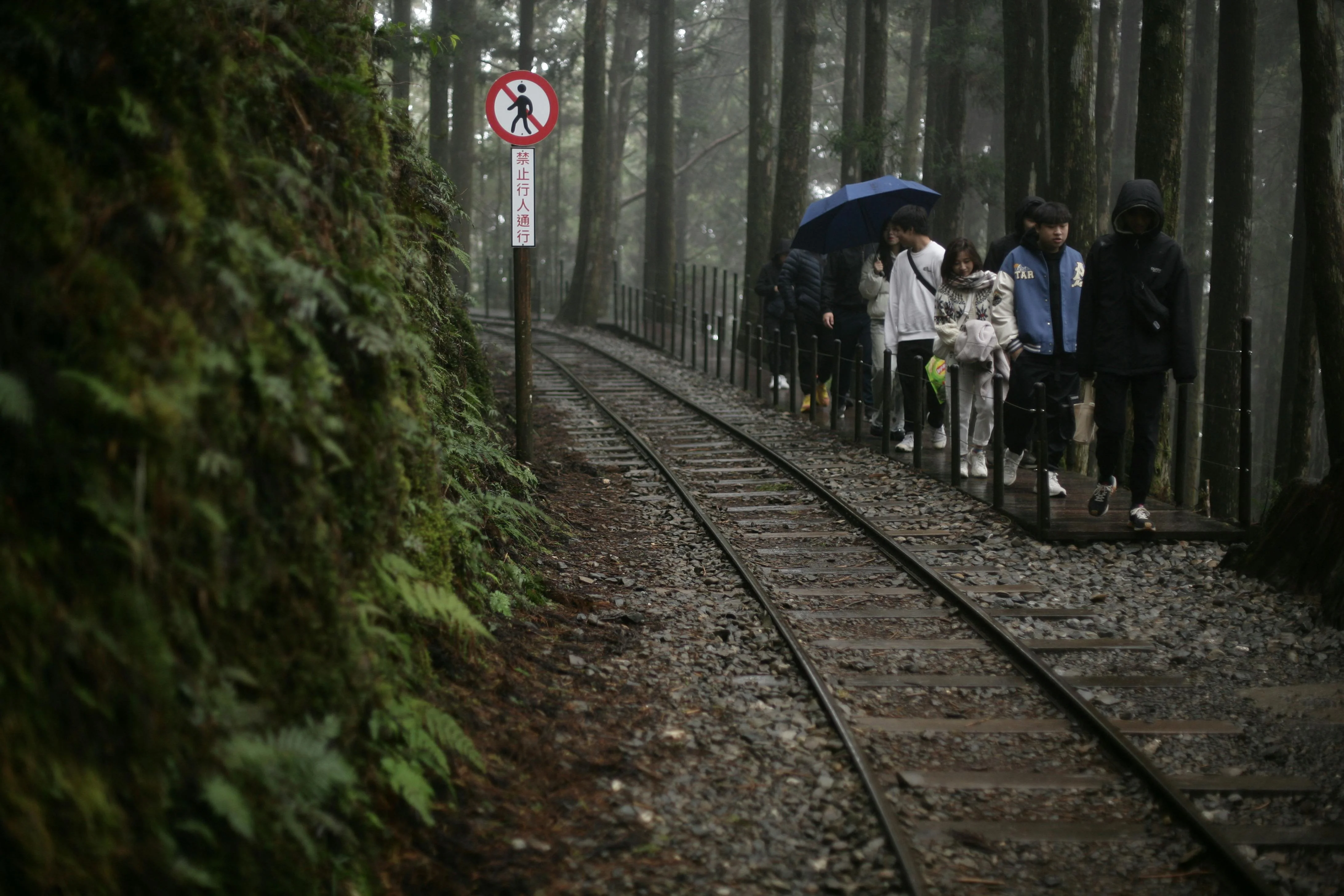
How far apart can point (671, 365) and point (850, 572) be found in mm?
12390

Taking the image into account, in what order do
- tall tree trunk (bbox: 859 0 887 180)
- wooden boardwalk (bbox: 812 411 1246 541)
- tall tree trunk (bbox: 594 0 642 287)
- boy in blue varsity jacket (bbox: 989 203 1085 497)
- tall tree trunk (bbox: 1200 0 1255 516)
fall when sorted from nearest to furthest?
wooden boardwalk (bbox: 812 411 1246 541), boy in blue varsity jacket (bbox: 989 203 1085 497), tall tree trunk (bbox: 1200 0 1255 516), tall tree trunk (bbox: 859 0 887 180), tall tree trunk (bbox: 594 0 642 287)

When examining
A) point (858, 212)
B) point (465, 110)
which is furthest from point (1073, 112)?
point (465, 110)

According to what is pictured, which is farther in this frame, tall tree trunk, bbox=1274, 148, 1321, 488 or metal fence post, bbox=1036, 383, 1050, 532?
tall tree trunk, bbox=1274, 148, 1321, 488

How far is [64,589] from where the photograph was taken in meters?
2.67

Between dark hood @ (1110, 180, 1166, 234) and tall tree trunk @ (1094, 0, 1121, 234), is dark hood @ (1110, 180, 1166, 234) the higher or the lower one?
the lower one

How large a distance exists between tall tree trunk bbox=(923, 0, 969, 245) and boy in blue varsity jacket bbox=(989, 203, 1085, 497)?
1171cm

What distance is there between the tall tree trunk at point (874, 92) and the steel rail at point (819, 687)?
377 inches

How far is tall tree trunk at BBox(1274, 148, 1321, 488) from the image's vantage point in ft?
41.8

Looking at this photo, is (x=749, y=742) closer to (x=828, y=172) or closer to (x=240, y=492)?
(x=240, y=492)

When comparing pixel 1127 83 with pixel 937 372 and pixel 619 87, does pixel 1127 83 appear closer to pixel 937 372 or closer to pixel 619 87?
pixel 619 87

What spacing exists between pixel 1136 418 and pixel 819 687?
3705mm

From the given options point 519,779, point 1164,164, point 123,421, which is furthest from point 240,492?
point 1164,164

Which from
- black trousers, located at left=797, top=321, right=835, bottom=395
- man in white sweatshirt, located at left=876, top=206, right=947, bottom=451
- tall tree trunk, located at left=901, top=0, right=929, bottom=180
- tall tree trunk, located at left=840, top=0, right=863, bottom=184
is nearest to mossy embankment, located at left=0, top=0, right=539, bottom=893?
man in white sweatshirt, located at left=876, top=206, right=947, bottom=451

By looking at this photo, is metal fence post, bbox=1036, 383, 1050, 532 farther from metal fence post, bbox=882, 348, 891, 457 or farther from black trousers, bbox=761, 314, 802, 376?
black trousers, bbox=761, 314, 802, 376
